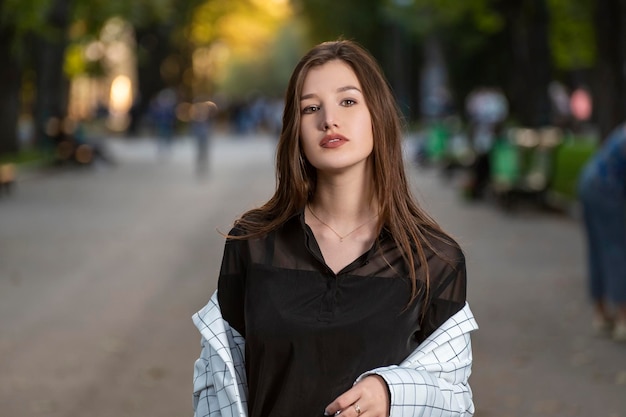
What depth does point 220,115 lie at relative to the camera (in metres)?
85.9

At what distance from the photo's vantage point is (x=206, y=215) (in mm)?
22000

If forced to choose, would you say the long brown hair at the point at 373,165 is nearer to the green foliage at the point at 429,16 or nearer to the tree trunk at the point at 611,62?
the tree trunk at the point at 611,62

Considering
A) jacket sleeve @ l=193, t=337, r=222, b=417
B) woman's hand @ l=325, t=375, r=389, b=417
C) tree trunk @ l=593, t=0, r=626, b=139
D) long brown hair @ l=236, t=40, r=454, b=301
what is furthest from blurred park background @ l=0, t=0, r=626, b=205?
woman's hand @ l=325, t=375, r=389, b=417

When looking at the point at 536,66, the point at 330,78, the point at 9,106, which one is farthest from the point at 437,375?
the point at 9,106

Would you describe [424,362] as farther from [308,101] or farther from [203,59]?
[203,59]

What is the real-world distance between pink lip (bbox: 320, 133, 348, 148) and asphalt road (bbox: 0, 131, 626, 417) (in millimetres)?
512

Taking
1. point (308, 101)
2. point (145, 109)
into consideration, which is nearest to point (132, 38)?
point (145, 109)

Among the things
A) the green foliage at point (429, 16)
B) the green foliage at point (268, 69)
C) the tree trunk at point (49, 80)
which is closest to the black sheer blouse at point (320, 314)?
the green foliage at point (429, 16)

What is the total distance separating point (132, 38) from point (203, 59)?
75.1 ft

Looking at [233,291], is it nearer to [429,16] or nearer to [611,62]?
[611,62]

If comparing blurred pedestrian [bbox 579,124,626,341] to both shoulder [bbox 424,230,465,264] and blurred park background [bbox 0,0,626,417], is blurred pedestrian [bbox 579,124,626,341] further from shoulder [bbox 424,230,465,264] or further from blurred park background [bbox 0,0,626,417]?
shoulder [bbox 424,230,465,264]

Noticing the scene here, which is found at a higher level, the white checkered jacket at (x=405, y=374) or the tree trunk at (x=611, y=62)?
the white checkered jacket at (x=405, y=374)

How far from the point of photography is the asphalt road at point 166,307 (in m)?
8.70

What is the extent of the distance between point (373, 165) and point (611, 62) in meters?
15.9
